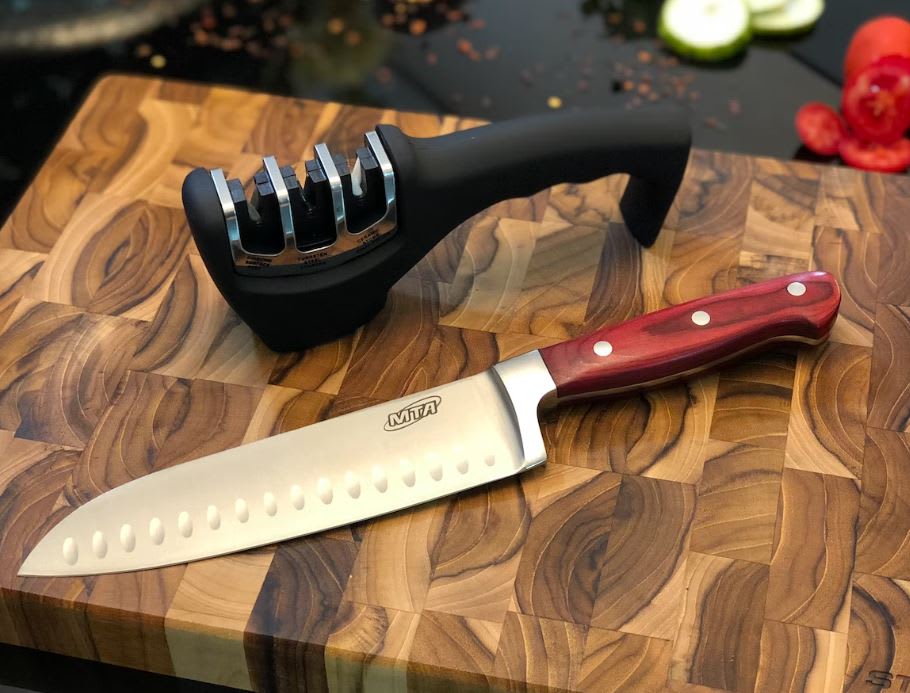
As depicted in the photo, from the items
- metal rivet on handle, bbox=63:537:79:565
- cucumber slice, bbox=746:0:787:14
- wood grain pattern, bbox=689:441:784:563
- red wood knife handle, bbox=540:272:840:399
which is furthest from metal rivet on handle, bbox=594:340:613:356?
cucumber slice, bbox=746:0:787:14

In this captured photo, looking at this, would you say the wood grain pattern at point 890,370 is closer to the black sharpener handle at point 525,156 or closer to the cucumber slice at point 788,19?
the black sharpener handle at point 525,156

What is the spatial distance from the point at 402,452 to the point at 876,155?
71cm

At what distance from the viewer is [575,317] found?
102 cm

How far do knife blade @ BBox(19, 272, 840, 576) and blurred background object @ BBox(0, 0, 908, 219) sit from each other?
0.46m

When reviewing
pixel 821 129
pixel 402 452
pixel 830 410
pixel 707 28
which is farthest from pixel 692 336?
pixel 707 28

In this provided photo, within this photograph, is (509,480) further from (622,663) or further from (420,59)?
(420,59)

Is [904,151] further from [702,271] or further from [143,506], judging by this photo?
[143,506]

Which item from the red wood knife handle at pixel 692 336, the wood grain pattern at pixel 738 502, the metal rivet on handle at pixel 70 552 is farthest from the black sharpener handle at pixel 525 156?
the metal rivet on handle at pixel 70 552

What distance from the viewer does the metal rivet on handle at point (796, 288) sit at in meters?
0.96

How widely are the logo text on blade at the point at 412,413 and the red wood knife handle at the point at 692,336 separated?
96 mm

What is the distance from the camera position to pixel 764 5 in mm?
1412

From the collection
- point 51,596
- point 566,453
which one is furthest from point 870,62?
point 51,596

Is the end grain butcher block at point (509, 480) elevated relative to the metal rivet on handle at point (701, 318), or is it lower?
lower

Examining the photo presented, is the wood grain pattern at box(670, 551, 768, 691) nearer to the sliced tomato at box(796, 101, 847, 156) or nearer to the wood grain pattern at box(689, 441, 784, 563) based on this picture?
the wood grain pattern at box(689, 441, 784, 563)
